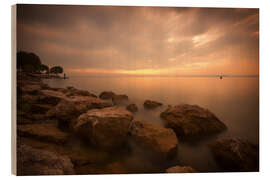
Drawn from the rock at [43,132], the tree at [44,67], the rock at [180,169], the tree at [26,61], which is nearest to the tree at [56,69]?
the tree at [44,67]

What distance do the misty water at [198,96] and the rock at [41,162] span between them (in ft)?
2.80

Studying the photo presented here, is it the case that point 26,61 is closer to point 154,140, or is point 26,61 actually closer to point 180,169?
point 154,140

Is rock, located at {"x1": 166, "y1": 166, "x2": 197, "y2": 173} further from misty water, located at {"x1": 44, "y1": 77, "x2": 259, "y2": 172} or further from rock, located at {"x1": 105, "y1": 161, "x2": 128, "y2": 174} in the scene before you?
rock, located at {"x1": 105, "y1": 161, "x2": 128, "y2": 174}

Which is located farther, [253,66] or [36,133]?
[253,66]

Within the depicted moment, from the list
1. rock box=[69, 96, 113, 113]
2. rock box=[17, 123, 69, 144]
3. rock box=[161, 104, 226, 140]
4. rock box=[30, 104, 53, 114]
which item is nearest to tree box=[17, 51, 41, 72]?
rock box=[30, 104, 53, 114]

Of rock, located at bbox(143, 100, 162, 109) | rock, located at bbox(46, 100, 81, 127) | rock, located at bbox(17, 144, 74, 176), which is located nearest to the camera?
rock, located at bbox(17, 144, 74, 176)

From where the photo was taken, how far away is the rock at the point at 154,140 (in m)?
1.63

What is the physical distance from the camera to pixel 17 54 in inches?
61.9

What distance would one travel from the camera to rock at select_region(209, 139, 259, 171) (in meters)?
1.60

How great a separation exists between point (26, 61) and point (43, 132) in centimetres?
93

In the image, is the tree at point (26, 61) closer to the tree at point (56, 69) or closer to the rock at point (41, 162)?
the tree at point (56, 69)
